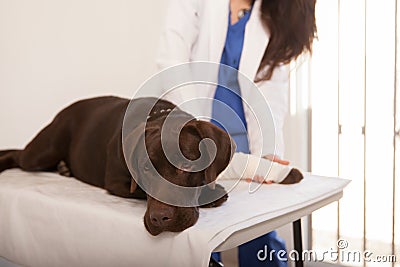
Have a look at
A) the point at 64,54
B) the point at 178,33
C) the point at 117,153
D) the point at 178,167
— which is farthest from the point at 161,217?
the point at 64,54

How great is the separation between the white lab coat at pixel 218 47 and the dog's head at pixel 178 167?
0.57m

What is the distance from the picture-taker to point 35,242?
133 cm

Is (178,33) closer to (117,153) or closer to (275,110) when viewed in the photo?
(275,110)

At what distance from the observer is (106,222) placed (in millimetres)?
1190

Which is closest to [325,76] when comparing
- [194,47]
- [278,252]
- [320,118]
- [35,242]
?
[320,118]

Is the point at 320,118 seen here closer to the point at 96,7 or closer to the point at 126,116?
the point at 126,116

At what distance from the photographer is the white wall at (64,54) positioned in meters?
1.92

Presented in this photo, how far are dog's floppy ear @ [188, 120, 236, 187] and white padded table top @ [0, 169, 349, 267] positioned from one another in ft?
0.27

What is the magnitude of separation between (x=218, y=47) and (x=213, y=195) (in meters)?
0.64

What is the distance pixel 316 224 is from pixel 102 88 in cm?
81

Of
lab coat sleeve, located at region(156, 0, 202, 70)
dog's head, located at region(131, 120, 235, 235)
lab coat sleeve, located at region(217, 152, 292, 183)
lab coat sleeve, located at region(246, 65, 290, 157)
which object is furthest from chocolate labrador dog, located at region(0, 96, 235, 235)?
lab coat sleeve, located at region(246, 65, 290, 157)

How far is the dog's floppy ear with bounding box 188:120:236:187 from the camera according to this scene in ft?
3.84

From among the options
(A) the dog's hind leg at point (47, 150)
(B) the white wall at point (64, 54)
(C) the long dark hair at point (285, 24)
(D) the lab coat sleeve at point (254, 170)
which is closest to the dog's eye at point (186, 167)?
(D) the lab coat sleeve at point (254, 170)

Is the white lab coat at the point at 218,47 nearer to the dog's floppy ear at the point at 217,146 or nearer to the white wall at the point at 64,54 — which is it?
the white wall at the point at 64,54
